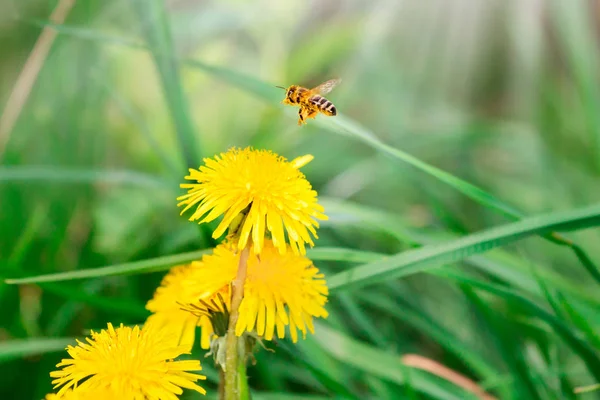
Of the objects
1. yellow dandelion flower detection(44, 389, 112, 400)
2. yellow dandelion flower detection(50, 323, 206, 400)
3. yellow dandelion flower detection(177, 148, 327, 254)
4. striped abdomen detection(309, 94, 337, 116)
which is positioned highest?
striped abdomen detection(309, 94, 337, 116)

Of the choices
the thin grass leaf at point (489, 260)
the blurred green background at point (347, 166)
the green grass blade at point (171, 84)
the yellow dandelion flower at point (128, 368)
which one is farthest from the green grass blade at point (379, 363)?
the yellow dandelion flower at point (128, 368)

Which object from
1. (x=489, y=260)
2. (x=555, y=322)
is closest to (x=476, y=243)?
(x=555, y=322)

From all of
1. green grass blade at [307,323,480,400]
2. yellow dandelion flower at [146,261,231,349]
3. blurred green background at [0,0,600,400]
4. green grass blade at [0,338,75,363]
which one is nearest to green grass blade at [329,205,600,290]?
blurred green background at [0,0,600,400]

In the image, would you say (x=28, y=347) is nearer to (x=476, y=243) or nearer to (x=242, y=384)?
(x=242, y=384)

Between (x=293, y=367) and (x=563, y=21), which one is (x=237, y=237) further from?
(x=563, y=21)

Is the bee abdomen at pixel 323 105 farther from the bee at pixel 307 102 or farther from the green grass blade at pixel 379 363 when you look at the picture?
the green grass blade at pixel 379 363

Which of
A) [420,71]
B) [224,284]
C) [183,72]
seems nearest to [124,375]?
[224,284]

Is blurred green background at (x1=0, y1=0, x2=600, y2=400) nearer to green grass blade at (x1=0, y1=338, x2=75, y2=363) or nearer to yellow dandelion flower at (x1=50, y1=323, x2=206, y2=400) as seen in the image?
green grass blade at (x1=0, y1=338, x2=75, y2=363)
